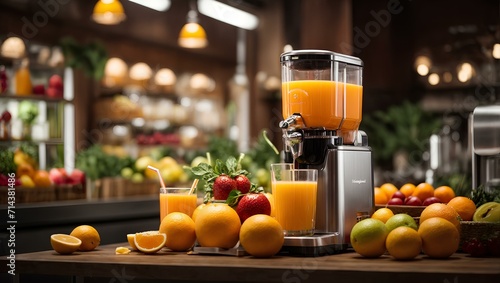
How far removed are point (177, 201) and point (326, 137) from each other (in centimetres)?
66

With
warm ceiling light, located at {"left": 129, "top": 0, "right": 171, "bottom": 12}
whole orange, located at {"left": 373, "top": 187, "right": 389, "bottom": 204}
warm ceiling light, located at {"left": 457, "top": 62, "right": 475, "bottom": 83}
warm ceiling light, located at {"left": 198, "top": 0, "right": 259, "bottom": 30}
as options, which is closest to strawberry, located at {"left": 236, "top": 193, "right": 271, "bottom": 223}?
whole orange, located at {"left": 373, "top": 187, "right": 389, "bottom": 204}

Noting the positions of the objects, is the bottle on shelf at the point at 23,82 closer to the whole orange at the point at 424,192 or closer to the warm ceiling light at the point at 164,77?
the warm ceiling light at the point at 164,77

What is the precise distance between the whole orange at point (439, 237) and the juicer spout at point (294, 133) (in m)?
0.60

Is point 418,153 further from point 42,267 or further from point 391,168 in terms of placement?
point 42,267

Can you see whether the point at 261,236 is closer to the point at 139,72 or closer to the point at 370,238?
the point at 370,238

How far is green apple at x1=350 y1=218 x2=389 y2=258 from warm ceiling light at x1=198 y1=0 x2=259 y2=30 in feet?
32.6

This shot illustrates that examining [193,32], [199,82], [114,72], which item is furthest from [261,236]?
[199,82]

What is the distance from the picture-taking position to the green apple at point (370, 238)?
8.83 ft

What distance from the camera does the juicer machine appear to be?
297 centimetres

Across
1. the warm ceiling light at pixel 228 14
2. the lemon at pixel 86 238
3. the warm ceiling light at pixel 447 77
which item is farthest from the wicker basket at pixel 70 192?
the warm ceiling light at pixel 228 14

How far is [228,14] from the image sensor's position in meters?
13.0

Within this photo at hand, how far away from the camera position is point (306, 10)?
785 cm

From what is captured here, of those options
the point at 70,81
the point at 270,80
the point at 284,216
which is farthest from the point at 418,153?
the point at 284,216

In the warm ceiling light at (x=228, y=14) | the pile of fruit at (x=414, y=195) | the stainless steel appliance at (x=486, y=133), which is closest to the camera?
the pile of fruit at (x=414, y=195)
